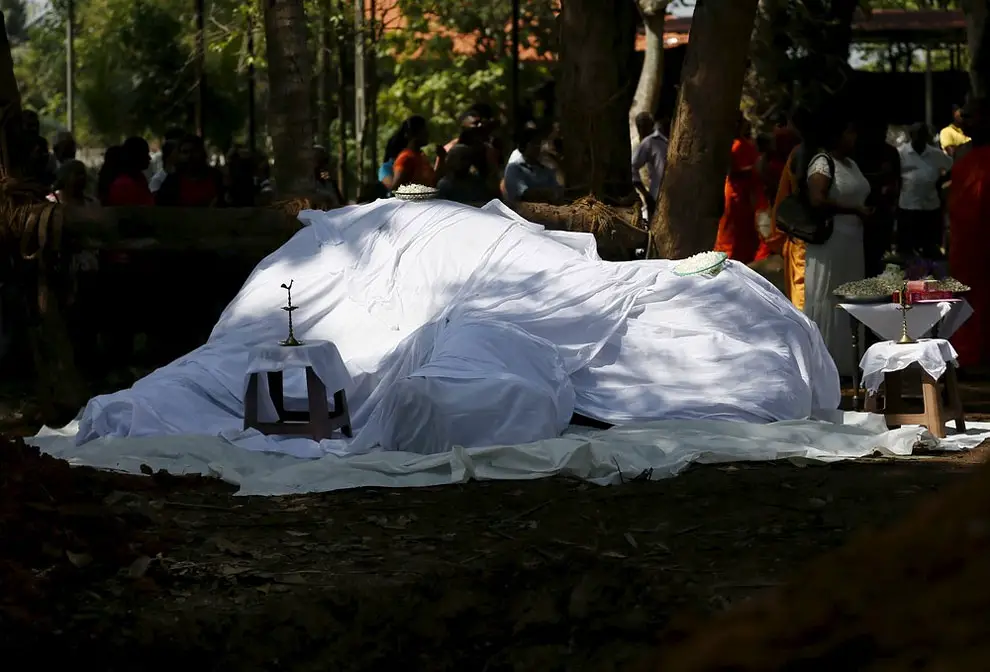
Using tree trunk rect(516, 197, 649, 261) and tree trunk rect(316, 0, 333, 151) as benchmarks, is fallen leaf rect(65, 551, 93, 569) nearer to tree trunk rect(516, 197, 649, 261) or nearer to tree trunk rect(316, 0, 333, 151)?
tree trunk rect(516, 197, 649, 261)

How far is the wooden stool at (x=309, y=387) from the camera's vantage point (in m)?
9.04

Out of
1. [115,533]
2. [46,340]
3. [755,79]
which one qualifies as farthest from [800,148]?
[755,79]

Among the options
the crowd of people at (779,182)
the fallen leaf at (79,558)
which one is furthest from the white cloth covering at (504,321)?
the fallen leaf at (79,558)

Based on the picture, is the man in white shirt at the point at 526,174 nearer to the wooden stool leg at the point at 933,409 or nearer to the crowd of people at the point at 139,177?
the crowd of people at the point at 139,177

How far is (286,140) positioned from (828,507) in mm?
7159

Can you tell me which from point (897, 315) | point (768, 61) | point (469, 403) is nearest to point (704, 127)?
point (897, 315)

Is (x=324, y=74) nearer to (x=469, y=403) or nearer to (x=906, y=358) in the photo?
(x=906, y=358)

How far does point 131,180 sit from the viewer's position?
A: 13.8 meters

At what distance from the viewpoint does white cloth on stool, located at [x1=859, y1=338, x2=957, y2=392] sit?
9211 millimetres

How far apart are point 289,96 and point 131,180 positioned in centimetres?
161

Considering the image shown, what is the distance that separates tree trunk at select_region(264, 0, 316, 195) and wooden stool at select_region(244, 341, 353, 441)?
13.3 ft

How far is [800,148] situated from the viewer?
1182cm

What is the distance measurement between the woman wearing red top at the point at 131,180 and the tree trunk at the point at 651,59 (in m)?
8.05

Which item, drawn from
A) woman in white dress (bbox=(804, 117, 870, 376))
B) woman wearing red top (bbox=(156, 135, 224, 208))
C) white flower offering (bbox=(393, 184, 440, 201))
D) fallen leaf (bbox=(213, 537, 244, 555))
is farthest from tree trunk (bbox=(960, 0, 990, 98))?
fallen leaf (bbox=(213, 537, 244, 555))
